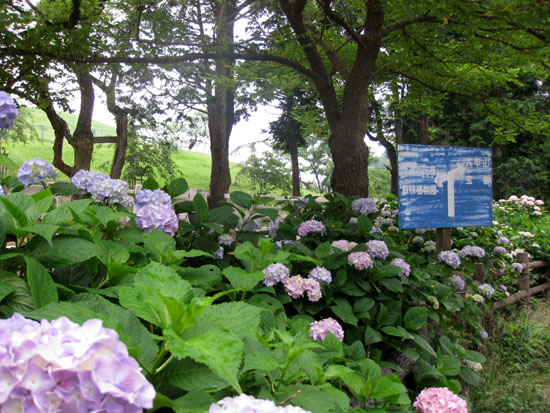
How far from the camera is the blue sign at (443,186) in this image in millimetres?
3621

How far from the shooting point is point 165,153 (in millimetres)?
16484

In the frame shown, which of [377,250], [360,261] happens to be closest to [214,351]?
[360,261]

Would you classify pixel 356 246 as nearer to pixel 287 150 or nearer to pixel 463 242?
pixel 463 242

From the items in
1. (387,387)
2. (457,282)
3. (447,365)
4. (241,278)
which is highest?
(241,278)

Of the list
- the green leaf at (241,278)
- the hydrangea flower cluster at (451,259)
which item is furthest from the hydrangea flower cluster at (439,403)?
the hydrangea flower cluster at (451,259)

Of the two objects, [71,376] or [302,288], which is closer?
[71,376]

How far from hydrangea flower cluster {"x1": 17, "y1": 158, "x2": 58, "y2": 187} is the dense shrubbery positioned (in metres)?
0.07

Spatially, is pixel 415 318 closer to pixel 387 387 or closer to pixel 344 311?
pixel 344 311

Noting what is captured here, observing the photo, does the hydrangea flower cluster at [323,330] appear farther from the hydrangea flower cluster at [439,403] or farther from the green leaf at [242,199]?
the green leaf at [242,199]

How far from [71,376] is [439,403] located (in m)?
1.54

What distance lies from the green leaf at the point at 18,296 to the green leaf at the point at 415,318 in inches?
69.6

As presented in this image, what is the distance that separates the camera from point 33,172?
180cm

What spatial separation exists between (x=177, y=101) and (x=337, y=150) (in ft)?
35.7

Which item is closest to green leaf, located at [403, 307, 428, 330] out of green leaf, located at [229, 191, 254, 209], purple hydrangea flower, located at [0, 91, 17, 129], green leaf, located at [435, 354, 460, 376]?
green leaf, located at [435, 354, 460, 376]
